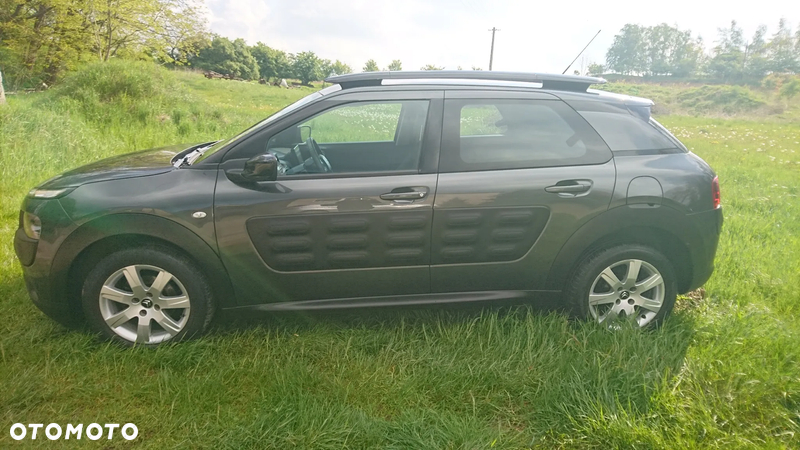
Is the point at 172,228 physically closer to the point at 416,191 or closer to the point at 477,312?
the point at 416,191

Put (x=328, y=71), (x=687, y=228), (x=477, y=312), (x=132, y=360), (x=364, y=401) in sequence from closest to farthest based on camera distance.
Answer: (x=364, y=401) < (x=132, y=360) < (x=687, y=228) < (x=477, y=312) < (x=328, y=71)

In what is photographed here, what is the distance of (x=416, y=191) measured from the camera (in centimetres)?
299

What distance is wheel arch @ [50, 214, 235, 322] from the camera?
2904 mm

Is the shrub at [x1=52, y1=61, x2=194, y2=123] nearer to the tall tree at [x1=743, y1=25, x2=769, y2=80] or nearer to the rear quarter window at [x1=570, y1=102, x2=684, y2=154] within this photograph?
the rear quarter window at [x1=570, y1=102, x2=684, y2=154]

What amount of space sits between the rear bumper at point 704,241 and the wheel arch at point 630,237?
0.03 meters

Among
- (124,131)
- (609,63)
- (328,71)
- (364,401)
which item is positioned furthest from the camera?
(328,71)

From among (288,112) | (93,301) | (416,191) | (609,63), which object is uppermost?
(609,63)

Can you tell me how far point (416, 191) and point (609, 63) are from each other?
45296mm

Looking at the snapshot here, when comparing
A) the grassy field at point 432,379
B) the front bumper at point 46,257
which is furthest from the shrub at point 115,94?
the front bumper at point 46,257

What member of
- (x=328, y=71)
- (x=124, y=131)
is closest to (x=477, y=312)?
(x=124, y=131)

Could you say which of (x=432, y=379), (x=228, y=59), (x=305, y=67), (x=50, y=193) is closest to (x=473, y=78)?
(x=432, y=379)

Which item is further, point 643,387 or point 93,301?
point 93,301
